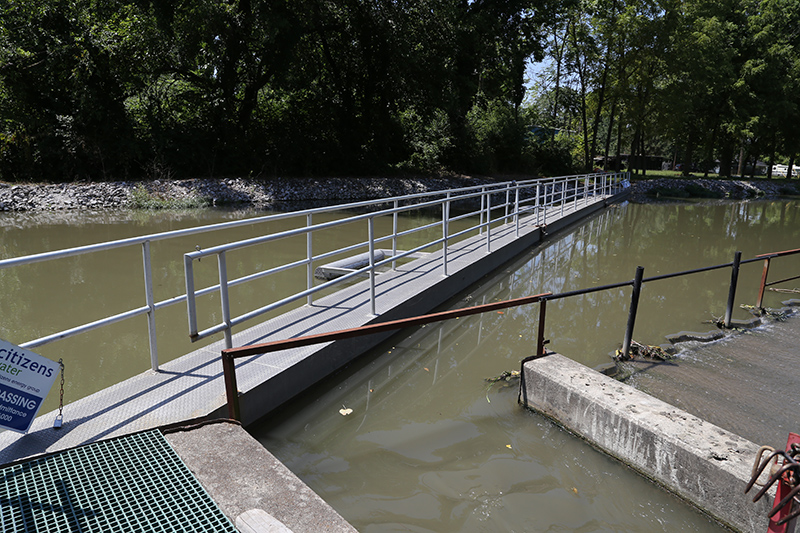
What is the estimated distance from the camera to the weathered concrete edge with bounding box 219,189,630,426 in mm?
3963

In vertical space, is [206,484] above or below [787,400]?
above

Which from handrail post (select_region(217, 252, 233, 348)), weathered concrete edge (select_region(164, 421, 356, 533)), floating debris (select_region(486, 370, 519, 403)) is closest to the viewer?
weathered concrete edge (select_region(164, 421, 356, 533))

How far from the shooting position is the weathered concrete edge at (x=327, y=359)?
3963mm

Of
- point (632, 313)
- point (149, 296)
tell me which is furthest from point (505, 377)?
point (149, 296)

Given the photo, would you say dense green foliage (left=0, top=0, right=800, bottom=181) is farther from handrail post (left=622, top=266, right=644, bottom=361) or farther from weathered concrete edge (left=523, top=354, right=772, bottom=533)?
weathered concrete edge (left=523, top=354, right=772, bottom=533)

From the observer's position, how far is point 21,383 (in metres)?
2.88

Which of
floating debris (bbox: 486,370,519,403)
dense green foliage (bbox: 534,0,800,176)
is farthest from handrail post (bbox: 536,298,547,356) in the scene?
dense green foliage (bbox: 534,0,800,176)

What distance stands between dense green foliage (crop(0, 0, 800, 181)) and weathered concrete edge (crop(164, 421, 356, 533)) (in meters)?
20.0

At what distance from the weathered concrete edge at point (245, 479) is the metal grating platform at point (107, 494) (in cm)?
7

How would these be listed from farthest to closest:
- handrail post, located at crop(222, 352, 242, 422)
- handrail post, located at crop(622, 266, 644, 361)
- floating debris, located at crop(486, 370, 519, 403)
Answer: handrail post, located at crop(622, 266, 644, 361) < floating debris, located at crop(486, 370, 519, 403) < handrail post, located at crop(222, 352, 242, 422)

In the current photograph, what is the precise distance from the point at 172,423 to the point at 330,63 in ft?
88.8

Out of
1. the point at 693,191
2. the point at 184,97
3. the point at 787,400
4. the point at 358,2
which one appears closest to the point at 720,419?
the point at 787,400

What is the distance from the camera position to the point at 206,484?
2.81m

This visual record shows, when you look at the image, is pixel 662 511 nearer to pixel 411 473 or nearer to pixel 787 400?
pixel 411 473
